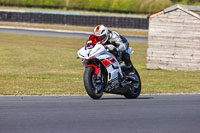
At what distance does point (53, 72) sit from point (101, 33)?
11.7 m

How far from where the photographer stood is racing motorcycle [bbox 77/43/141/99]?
984 centimetres

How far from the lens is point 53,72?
71.8 feet

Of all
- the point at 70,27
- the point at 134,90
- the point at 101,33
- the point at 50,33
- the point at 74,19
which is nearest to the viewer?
the point at 101,33

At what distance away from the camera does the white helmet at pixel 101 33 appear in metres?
10.4

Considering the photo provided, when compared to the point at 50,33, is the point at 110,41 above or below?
above

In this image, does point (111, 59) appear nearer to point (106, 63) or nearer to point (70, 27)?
point (106, 63)

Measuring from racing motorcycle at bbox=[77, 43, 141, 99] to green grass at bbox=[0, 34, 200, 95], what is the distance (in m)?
2.47

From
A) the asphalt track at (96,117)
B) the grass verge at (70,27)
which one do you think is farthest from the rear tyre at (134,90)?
the grass verge at (70,27)

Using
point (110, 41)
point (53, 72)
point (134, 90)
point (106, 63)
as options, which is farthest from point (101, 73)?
point (53, 72)

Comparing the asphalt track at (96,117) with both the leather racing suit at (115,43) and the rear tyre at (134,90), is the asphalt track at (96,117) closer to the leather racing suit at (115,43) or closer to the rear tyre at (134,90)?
the leather racing suit at (115,43)

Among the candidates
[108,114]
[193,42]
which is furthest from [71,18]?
[108,114]

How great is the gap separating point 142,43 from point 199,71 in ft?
70.7

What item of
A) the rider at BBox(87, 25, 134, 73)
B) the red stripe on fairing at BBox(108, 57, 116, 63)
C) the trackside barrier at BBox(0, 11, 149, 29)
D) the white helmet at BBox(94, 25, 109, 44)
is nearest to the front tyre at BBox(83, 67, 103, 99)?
the red stripe on fairing at BBox(108, 57, 116, 63)

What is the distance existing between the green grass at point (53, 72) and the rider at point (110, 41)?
2599mm
